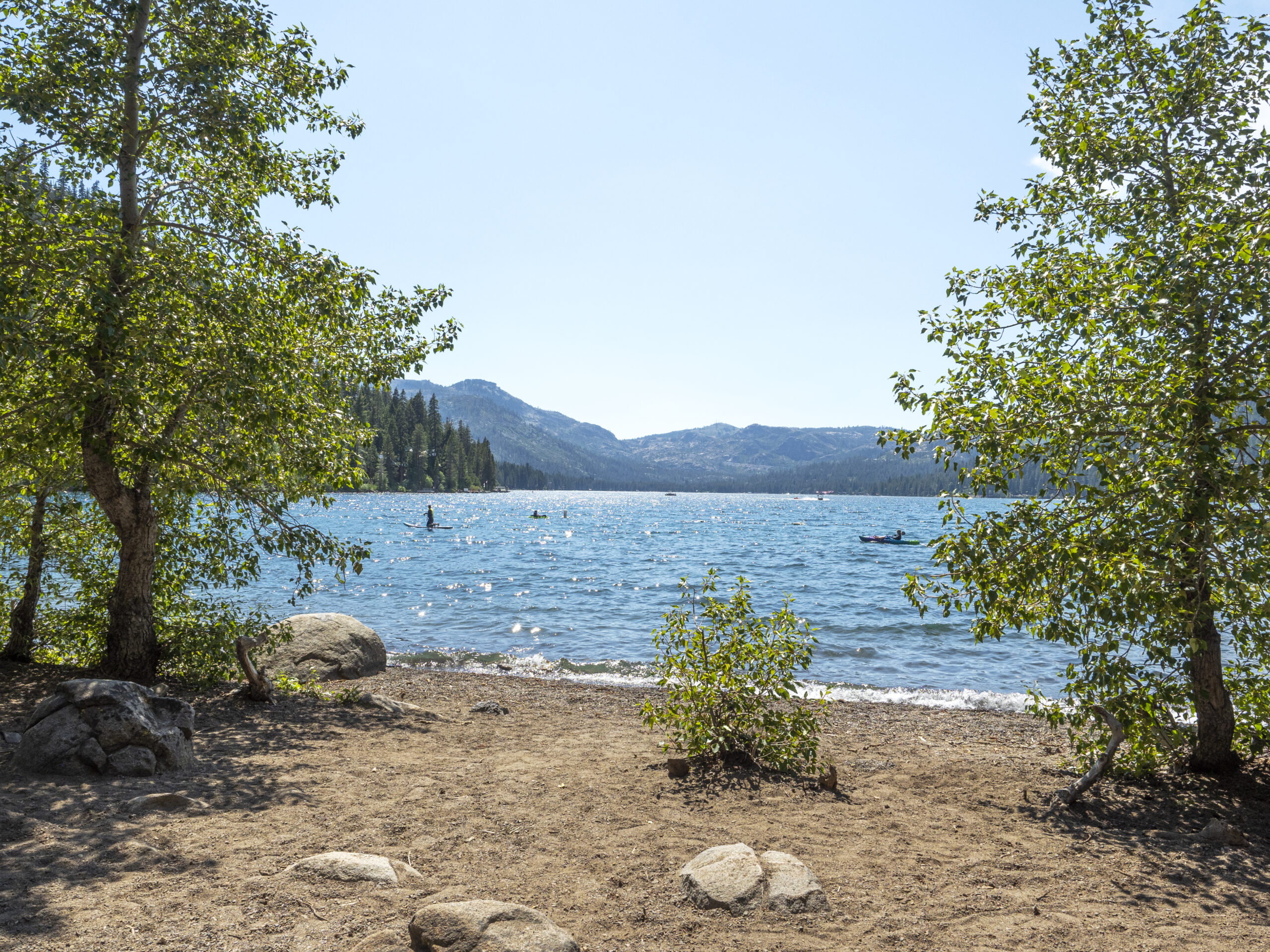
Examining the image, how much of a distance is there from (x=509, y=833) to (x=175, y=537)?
882 centimetres

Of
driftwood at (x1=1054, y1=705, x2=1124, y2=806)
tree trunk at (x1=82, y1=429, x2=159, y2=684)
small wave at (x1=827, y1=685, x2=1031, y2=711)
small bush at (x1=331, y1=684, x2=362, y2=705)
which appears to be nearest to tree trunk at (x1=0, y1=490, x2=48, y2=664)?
tree trunk at (x1=82, y1=429, x2=159, y2=684)

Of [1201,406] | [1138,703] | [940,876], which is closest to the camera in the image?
[940,876]

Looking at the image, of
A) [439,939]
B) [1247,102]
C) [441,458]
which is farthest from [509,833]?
[441,458]

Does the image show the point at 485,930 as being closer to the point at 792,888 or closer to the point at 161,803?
the point at 792,888

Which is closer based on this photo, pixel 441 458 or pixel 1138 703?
pixel 1138 703

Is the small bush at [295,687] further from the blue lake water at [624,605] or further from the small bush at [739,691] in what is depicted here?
the small bush at [739,691]

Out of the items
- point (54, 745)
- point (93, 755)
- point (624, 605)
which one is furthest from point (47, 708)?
point (624, 605)

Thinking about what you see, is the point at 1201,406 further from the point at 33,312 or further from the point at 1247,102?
the point at 33,312

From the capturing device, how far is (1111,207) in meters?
8.32

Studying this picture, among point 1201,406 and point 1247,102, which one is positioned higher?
point 1247,102

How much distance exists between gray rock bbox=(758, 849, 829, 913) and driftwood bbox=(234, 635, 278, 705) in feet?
29.2

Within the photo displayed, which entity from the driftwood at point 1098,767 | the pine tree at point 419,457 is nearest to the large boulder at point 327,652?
the driftwood at point 1098,767

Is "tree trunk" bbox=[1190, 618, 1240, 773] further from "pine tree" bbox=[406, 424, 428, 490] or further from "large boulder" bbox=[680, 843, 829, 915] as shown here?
"pine tree" bbox=[406, 424, 428, 490]

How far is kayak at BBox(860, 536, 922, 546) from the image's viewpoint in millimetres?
67250
